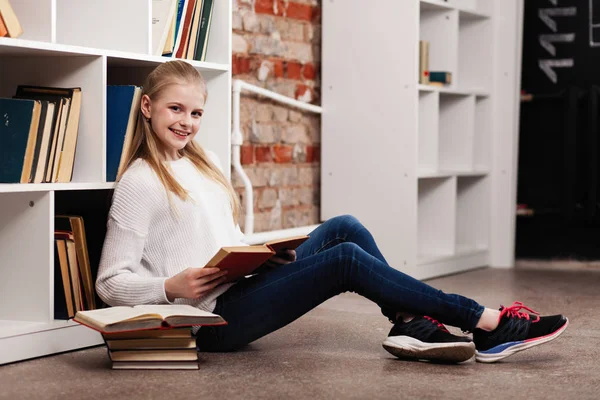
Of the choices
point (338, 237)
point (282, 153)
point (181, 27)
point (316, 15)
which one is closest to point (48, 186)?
point (181, 27)

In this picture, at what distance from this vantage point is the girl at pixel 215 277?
2443 mm

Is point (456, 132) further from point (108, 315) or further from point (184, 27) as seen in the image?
point (108, 315)

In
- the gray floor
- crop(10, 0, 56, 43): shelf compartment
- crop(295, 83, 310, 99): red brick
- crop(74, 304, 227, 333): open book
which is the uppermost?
crop(10, 0, 56, 43): shelf compartment

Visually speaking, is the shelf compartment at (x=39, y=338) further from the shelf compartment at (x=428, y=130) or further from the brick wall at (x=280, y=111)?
the shelf compartment at (x=428, y=130)

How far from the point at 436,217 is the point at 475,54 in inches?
35.2

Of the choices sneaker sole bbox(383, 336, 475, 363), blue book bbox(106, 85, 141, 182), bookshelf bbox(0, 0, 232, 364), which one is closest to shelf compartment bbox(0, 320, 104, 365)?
bookshelf bbox(0, 0, 232, 364)

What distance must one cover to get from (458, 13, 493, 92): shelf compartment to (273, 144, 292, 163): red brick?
109 cm

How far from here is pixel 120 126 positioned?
267cm

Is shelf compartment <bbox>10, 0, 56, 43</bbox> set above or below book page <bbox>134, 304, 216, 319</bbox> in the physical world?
above

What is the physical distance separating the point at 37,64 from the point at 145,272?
2.21ft

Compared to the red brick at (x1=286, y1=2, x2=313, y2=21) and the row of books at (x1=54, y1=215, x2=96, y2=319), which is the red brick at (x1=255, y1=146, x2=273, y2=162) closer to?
the red brick at (x1=286, y1=2, x2=313, y2=21)

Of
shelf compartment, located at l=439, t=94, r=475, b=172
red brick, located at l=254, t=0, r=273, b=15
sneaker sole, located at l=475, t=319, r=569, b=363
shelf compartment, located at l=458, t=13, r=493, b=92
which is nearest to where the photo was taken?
sneaker sole, located at l=475, t=319, r=569, b=363

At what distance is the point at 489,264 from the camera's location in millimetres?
4910

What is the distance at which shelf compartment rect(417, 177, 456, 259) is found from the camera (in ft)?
14.8
